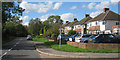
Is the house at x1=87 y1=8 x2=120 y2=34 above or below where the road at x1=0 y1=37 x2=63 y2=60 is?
above

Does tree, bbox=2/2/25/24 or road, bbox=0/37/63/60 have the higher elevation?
tree, bbox=2/2/25/24

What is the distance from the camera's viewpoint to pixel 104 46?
1496 centimetres

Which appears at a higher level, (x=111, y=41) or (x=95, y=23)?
(x=95, y=23)

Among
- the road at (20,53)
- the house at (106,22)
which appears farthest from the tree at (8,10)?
the house at (106,22)

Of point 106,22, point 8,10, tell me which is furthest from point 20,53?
point 106,22

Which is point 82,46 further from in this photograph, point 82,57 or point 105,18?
point 105,18

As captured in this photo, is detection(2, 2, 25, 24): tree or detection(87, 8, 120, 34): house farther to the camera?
detection(87, 8, 120, 34): house

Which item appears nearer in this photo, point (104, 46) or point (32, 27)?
point (104, 46)

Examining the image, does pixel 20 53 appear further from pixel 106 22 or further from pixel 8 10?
pixel 106 22

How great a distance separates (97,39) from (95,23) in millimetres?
26943

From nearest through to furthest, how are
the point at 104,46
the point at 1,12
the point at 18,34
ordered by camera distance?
the point at 104,46
the point at 1,12
the point at 18,34

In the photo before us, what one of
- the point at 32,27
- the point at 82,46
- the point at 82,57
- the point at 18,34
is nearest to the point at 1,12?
the point at 82,46

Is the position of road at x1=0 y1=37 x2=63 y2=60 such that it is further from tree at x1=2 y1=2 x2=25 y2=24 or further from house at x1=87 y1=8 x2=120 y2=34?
house at x1=87 y1=8 x2=120 y2=34

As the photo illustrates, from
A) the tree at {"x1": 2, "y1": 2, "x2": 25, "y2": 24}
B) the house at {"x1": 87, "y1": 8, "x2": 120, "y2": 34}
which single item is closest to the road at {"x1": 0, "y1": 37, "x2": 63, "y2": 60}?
the tree at {"x1": 2, "y1": 2, "x2": 25, "y2": 24}
